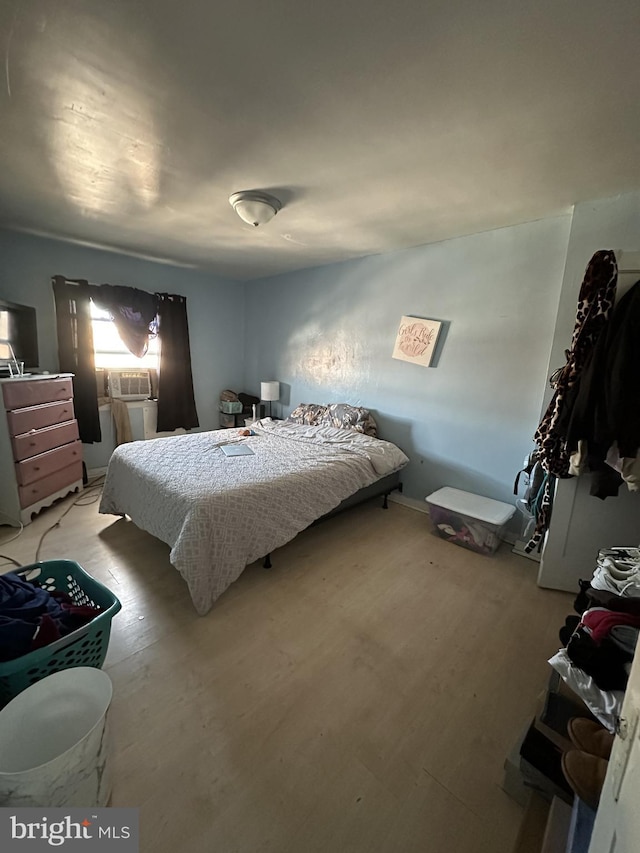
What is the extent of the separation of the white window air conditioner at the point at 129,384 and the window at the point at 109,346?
117 millimetres

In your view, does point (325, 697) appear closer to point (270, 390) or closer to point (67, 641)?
point (67, 641)

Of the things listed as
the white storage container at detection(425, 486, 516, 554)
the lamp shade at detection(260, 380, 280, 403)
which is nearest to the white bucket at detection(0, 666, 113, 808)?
the white storage container at detection(425, 486, 516, 554)

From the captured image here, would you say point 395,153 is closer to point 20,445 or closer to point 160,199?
point 160,199

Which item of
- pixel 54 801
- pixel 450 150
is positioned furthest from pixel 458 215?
pixel 54 801

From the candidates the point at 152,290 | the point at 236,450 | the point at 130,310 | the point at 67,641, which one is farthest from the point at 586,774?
the point at 152,290

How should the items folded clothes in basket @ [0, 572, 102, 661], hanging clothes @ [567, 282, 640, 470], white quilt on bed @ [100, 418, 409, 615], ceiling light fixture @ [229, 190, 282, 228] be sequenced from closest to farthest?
folded clothes in basket @ [0, 572, 102, 661], hanging clothes @ [567, 282, 640, 470], white quilt on bed @ [100, 418, 409, 615], ceiling light fixture @ [229, 190, 282, 228]

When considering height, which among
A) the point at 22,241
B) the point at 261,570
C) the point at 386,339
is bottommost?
the point at 261,570

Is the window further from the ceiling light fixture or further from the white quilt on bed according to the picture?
the ceiling light fixture

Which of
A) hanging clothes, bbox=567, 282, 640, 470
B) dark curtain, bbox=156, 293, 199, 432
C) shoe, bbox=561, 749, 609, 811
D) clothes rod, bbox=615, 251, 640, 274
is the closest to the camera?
shoe, bbox=561, 749, 609, 811

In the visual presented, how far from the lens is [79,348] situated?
11.5 ft

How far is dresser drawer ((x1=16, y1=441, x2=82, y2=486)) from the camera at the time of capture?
2.62m

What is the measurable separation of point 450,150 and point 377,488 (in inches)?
94.9

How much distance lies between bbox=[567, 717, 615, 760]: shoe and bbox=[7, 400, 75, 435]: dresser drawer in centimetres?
Result: 354

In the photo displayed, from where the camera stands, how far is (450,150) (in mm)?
1597
